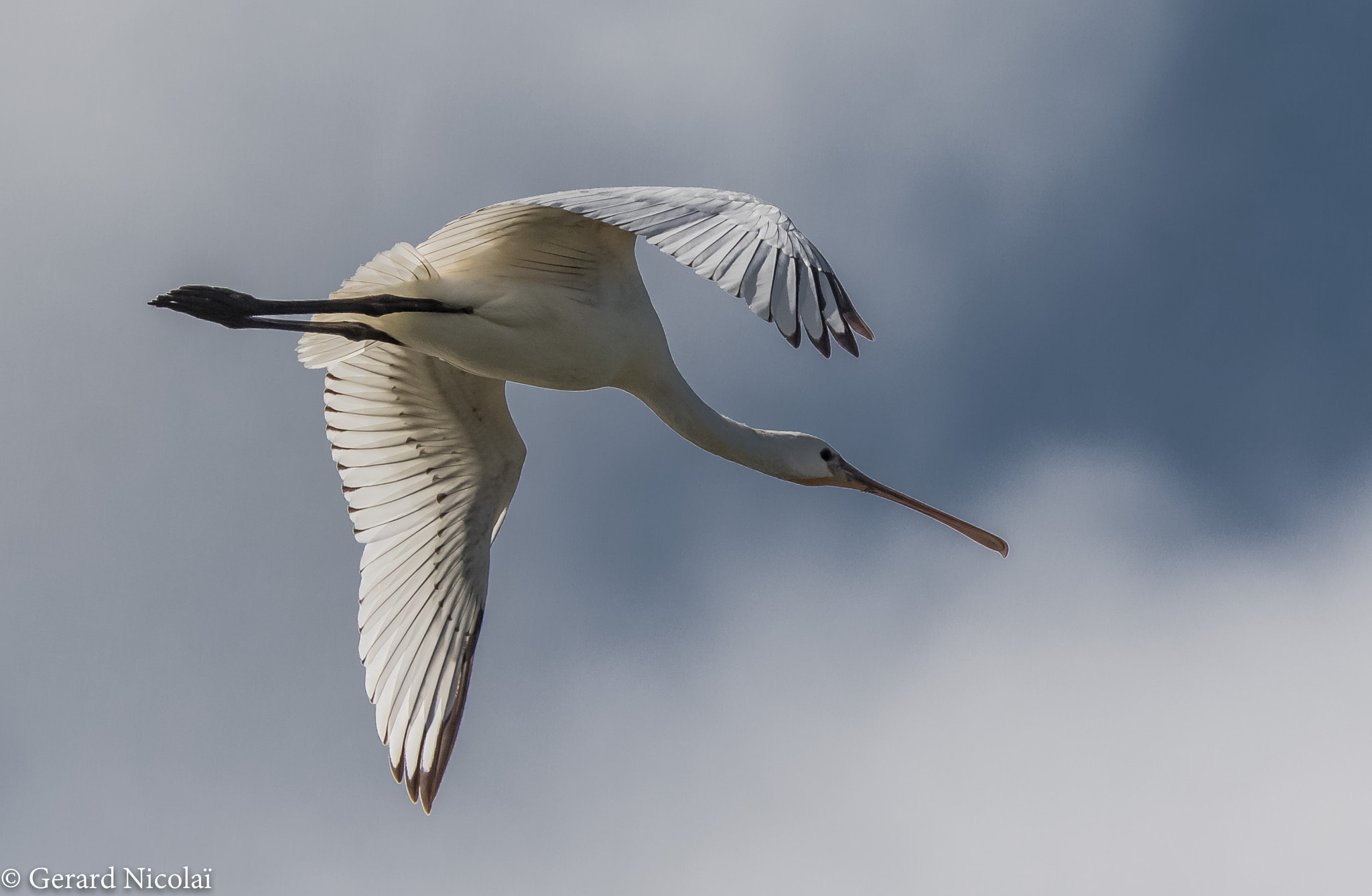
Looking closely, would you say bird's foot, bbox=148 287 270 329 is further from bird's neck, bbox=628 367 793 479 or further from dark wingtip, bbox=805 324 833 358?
dark wingtip, bbox=805 324 833 358

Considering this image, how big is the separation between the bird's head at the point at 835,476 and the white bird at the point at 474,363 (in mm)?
15

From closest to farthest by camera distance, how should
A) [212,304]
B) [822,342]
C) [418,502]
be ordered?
[822,342]
[212,304]
[418,502]

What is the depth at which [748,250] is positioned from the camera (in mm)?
6602

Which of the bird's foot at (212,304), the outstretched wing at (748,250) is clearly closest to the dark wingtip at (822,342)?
the outstretched wing at (748,250)

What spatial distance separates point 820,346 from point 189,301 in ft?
14.3

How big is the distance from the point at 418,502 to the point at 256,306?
231cm

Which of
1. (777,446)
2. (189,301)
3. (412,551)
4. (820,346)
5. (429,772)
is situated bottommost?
(429,772)

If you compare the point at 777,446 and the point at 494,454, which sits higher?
the point at 777,446

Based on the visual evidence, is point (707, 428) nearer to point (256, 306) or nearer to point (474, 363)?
point (474, 363)

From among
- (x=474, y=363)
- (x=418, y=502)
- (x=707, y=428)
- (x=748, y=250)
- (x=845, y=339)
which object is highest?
(x=748, y=250)

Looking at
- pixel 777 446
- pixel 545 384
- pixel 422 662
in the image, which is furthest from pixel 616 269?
pixel 422 662

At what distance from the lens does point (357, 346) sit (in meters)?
9.95

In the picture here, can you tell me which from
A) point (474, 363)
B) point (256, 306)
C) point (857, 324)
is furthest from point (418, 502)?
point (857, 324)

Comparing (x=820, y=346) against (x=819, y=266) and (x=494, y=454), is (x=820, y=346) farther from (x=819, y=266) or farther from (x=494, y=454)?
(x=494, y=454)
